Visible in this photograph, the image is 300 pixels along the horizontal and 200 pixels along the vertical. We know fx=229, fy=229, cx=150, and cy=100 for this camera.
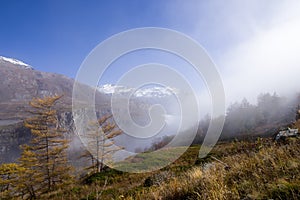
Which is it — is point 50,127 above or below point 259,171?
above

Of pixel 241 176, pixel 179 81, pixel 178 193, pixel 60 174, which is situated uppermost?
pixel 179 81

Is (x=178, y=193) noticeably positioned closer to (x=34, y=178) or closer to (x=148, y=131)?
(x=148, y=131)


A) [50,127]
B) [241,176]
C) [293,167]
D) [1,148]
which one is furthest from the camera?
[1,148]

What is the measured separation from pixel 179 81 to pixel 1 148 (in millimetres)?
178174

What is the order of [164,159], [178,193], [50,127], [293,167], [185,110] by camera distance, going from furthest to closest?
[50,127] → [164,159] → [185,110] → [178,193] → [293,167]

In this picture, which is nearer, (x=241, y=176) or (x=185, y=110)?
(x=241, y=176)

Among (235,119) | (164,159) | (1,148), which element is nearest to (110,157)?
(164,159)

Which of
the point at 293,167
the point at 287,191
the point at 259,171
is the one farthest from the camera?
the point at 259,171

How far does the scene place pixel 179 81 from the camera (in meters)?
12.9

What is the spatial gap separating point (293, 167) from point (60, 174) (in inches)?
1415

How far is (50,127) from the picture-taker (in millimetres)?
35125

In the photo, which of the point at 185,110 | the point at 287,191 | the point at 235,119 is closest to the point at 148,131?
the point at 185,110

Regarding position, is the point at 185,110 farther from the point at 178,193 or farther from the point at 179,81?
the point at 178,193

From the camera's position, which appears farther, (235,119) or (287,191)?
(235,119)
